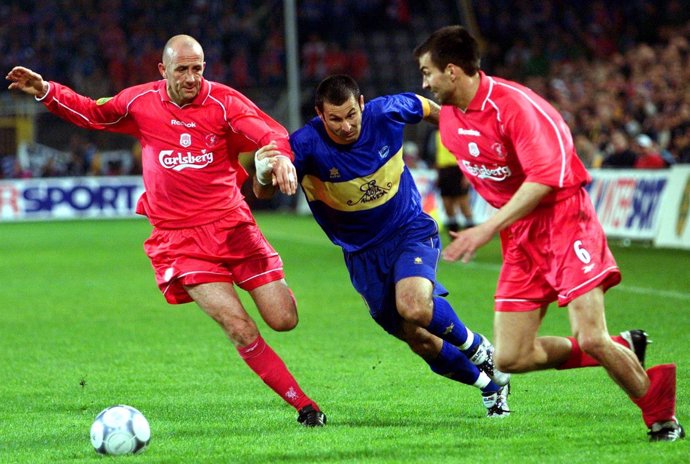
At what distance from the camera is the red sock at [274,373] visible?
21.9 feet

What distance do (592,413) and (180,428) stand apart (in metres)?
2.35

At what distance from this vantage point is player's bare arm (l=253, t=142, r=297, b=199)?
6055mm

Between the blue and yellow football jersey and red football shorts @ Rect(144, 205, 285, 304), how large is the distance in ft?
1.49

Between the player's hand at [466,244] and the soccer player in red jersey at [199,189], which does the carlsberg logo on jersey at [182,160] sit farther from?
the player's hand at [466,244]

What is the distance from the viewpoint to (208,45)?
3628 cm

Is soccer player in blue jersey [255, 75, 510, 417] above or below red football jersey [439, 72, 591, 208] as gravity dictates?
below

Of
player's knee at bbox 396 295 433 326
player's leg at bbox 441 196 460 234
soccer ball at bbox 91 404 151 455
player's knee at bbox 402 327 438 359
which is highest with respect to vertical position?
player's knee at bbox 396 295 433 326

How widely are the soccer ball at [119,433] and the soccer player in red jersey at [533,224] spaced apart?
74.9 inches

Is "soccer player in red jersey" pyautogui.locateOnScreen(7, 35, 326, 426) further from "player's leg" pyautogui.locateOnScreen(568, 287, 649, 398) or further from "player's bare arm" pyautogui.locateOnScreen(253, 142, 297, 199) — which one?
"player's leg" pyautogui.locateOnScreen(568, 287, 649, 398)

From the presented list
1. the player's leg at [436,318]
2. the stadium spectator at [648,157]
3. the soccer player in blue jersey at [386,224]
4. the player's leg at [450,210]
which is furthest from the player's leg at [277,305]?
the stadium spectator at [648,157]

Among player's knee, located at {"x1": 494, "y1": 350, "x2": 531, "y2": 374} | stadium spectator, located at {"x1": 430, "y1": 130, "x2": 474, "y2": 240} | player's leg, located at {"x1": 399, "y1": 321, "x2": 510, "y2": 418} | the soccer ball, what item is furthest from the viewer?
stadium spectator, located at {"x1": 430, "y1": 130, "x2": 474, "y2": 240}

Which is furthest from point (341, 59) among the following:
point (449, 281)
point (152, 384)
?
point (152, 384)

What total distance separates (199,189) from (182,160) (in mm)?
202

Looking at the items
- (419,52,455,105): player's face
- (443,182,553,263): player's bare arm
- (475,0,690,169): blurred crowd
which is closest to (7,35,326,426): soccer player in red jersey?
(419,52,455,105): player's face
